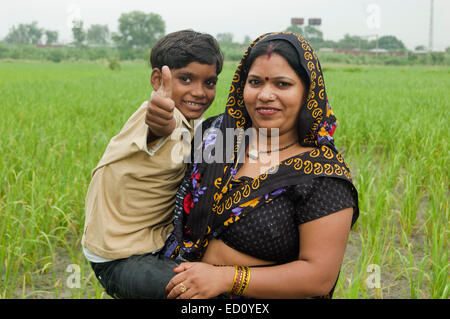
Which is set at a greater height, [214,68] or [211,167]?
[214,68]

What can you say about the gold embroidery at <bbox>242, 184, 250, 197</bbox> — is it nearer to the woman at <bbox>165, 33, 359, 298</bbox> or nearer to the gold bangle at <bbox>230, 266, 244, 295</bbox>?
the woman at <bbox>165, 33, 359, 298</bbox>

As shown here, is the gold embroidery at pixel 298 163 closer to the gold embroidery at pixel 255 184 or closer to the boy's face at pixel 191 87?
the gold embroidery at pixel 255 184

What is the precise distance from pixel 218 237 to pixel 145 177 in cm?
27

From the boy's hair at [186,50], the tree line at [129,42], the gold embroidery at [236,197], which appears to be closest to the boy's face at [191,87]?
the boy's hair at [186,50]

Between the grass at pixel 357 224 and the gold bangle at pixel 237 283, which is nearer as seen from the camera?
the gold bangle at pixel 237 283

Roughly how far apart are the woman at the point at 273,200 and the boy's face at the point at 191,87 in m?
0.23

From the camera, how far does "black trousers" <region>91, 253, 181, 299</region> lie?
1.12 metres

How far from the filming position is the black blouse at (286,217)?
3.43ft

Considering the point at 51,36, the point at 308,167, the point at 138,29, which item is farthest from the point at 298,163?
the point at 51,36

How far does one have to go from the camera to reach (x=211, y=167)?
3.85ft

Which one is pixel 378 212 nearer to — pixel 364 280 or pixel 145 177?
pixel 364 280

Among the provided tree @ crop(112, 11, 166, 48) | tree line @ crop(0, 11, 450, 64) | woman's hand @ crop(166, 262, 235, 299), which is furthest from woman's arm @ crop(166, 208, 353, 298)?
tree @ crop(112, 11, 166, 48)

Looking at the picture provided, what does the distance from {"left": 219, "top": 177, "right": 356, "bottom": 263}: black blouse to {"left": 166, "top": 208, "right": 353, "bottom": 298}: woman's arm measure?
29 millimetres

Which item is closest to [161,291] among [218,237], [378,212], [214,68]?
[218,237]
